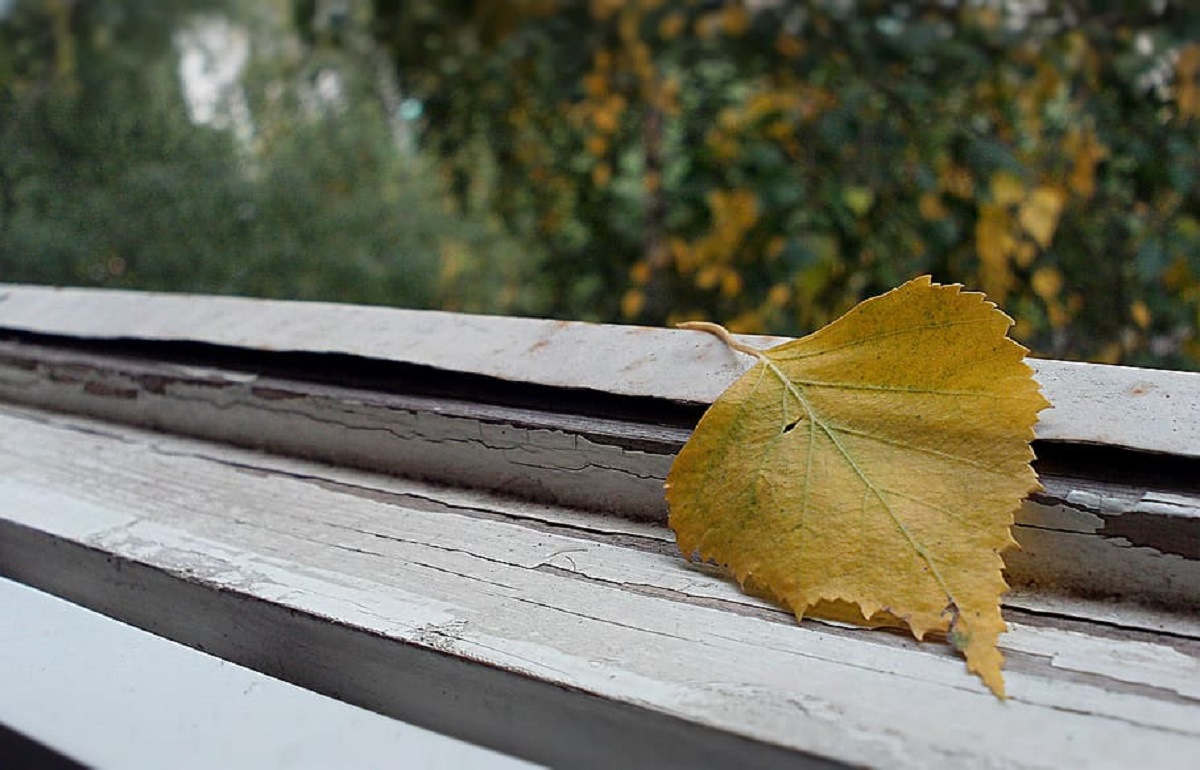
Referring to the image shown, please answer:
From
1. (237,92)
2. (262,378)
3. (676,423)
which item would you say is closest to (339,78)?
(237,92)

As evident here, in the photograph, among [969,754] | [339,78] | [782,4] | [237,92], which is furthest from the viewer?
[339,78]

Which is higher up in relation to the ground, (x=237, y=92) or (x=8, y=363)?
(x=237, y=92)

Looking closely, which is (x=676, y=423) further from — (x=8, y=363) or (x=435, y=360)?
(x=8, y=363)

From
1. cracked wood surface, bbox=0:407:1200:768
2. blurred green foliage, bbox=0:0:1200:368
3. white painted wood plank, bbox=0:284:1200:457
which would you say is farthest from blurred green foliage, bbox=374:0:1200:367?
cracked wood surface, bbox=0:407:1200:768

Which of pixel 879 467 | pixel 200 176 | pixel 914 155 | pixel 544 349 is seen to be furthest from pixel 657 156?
pixel 879 467

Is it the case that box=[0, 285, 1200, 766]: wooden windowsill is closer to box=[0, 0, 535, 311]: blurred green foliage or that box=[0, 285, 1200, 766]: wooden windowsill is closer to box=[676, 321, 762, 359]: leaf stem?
box=[676, 321, 762, 359]: leaf stem

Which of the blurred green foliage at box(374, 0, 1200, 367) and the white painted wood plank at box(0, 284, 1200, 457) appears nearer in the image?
the white painted wood plank at box(0, 284, 1200, 457)
